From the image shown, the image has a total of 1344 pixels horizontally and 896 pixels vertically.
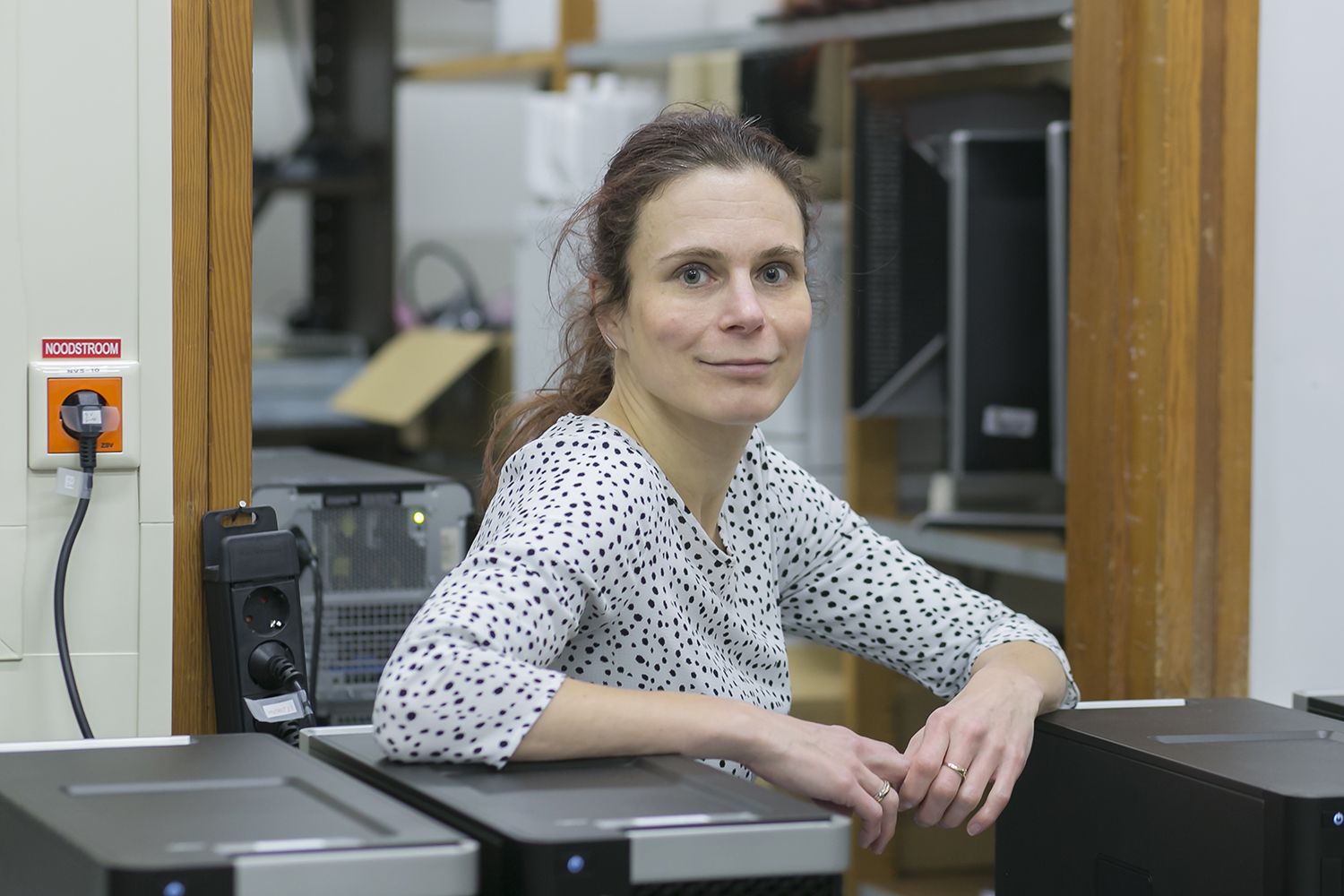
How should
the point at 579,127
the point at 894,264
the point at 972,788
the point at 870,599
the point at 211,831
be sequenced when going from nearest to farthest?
the point at 211,831 → the point at 972,788 → the point at 870,599 → the point at 894,264 → the point at 579,127

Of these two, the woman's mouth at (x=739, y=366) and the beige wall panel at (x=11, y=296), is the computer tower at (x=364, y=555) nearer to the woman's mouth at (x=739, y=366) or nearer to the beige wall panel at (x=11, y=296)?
the beige wall panel at (x=11, y=296)

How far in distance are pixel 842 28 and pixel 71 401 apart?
A: 4.63 ft

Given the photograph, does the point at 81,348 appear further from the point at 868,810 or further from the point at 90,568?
the point at 868,810

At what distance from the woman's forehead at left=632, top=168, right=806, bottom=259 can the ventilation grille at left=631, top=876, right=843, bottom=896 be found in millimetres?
522

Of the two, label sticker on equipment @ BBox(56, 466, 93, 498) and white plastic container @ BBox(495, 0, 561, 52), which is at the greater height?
white plastic container @ BBox(495, 0, 561, 52)

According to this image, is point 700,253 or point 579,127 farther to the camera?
point 579,127

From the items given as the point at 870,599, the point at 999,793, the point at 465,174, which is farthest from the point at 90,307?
the point at 465,174

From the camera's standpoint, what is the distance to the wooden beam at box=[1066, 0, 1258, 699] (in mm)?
1551

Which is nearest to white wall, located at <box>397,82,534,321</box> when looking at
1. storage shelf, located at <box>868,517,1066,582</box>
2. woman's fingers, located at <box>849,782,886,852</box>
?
storage shelf, located at <box>868,517,1066,582</box>

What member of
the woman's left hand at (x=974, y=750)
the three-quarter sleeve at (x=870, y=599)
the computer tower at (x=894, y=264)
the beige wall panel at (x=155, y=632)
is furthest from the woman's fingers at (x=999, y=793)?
the computer tower at (x=894, y=264)

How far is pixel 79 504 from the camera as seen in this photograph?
48.8 inches

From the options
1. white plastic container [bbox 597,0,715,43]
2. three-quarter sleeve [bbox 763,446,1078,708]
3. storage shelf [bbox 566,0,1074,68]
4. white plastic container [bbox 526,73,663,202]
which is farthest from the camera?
white plastic container [bbox 597,0,715,43]

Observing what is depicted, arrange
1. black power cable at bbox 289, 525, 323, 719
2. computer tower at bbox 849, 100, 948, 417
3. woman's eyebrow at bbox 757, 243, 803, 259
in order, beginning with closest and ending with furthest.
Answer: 1. woman's eyebrow at bbox 757, 243, 803, 259
2. black power cable at bbox 289, 525, 323, 719
3. computer tower at bbox 849, 100, 948, 417

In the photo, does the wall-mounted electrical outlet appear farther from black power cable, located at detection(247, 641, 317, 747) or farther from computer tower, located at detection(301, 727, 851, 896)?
computer tower, located at detection(301, 727, 851, 896)
